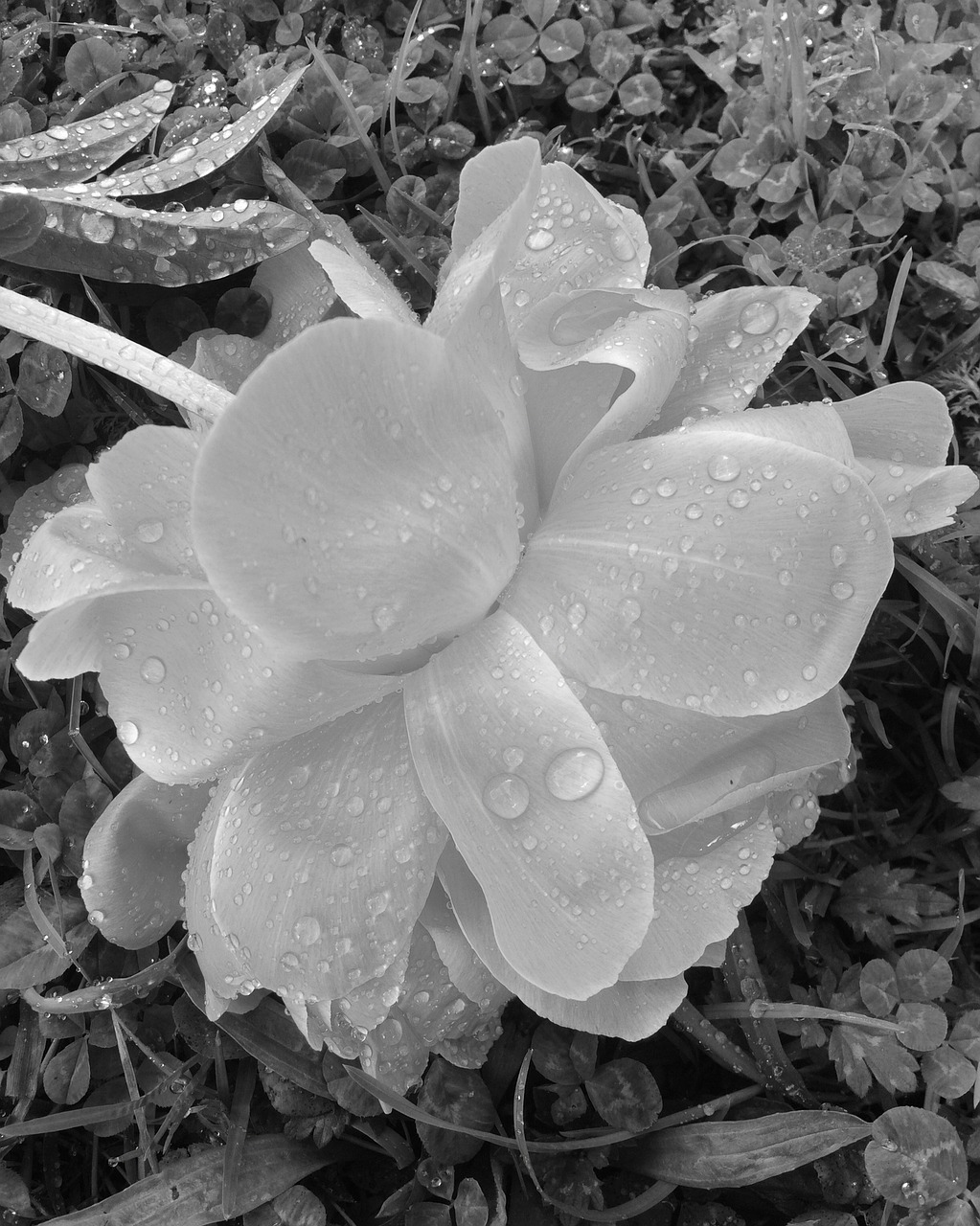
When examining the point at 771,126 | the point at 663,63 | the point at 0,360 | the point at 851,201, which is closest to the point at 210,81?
the point at 0,360

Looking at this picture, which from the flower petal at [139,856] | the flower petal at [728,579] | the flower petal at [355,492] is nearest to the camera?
the flower petal at [355,492]

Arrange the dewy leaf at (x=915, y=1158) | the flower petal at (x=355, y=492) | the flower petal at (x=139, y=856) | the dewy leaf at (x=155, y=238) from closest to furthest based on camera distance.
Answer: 1. the flower petal at (x=355, y=492)
2. the flower petal at (x=139, y=856)
3. the dewy leaf at (x=915, y=1158)
4. the dewy leaf at (x=155, y=238)

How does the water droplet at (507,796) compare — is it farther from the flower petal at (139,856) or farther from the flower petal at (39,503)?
the flower petal at (39,503)

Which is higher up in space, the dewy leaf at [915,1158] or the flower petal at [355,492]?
the flower petal at [355,492]

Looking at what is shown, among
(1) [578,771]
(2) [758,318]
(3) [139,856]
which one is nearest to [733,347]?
(2) [758,318]

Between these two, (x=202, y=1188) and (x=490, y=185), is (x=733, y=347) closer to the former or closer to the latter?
(x=490, y=185)

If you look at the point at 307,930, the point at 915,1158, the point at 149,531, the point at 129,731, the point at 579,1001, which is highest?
the point at 149,531

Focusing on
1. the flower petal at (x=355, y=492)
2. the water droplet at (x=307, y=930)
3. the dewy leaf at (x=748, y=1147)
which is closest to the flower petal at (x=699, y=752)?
the flower petal at (x=355, y=492)
